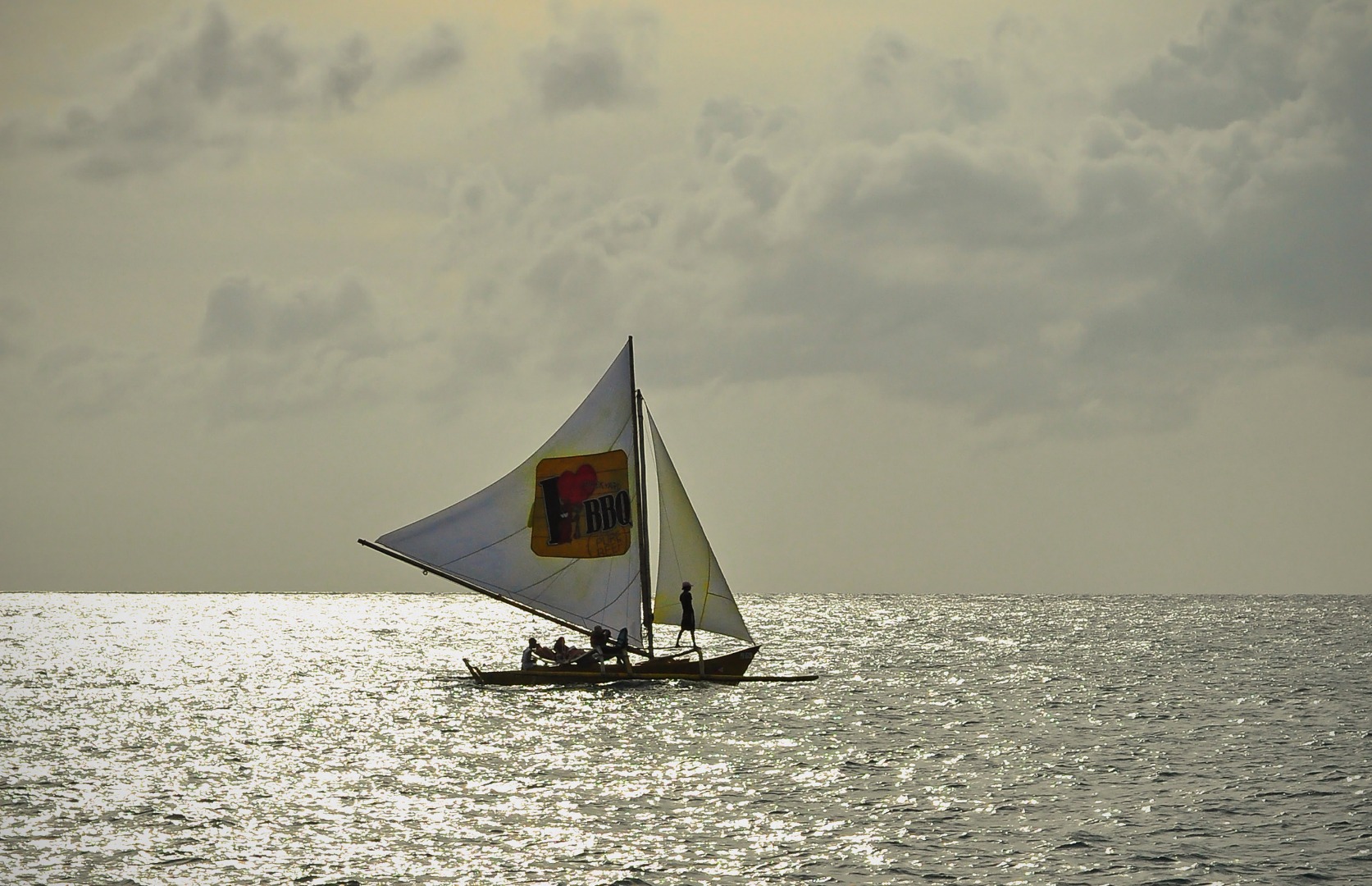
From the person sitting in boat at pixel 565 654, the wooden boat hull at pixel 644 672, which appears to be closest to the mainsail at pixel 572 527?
the wooden boat hull at pixel 644 672

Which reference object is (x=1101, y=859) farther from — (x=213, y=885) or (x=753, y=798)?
(x=213, y=885)

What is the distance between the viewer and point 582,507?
50.9 meters

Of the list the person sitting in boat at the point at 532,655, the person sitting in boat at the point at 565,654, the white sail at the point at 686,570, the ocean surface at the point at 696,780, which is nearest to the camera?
the ocean surface at the point at 696,780

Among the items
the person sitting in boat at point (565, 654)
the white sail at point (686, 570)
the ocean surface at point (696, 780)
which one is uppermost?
the white sail at point (686, 570)

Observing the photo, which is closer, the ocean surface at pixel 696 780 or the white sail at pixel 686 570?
the ocean surface at pixel 696 780

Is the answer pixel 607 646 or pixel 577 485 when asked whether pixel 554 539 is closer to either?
pixel 577 485

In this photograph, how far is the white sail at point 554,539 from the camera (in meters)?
50.3

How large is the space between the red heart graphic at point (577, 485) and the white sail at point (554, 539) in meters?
0.06

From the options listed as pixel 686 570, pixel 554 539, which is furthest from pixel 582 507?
pixel 686 570

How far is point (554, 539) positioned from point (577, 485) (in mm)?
2028

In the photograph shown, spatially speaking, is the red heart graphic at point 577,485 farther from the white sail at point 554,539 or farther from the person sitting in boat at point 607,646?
the person sitting in boat at point 607,646

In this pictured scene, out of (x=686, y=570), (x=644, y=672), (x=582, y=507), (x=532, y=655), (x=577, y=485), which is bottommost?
Answer: (x=644, y=672)

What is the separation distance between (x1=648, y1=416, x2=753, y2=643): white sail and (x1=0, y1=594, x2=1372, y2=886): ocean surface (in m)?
3.20

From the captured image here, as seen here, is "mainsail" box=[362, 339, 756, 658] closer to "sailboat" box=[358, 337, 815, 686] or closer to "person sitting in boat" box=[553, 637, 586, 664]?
"sailboat" box=[358, 337, 815, 686]
